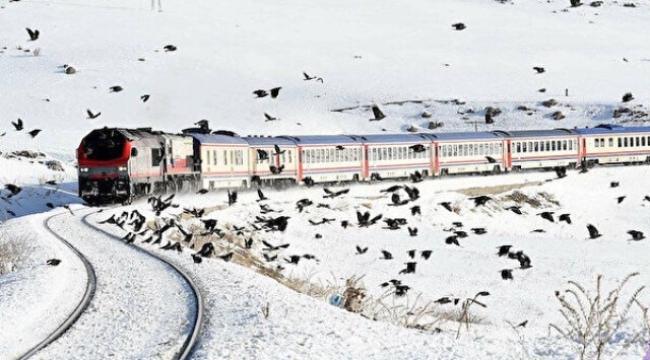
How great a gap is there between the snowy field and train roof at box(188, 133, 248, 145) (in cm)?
210

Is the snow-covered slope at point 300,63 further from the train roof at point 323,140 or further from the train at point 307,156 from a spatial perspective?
the train at point 307,156

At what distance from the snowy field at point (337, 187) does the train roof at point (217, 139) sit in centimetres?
210

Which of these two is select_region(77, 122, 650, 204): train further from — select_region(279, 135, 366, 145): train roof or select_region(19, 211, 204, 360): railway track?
select_region(19, 211, 204, 360): railway track

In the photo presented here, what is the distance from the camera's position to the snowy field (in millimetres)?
15094

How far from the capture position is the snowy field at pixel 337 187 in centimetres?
1509

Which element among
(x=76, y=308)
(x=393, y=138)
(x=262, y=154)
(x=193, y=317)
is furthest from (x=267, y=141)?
(x=193, y=317)

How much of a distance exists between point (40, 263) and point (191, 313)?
660 centimetres

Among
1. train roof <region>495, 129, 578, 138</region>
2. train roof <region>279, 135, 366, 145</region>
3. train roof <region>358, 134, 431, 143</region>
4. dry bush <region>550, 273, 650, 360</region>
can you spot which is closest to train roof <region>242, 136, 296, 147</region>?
train roof <region>279, 135, 366, 145</region>

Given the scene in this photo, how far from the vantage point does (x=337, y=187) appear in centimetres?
5031

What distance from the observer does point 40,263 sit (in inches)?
828

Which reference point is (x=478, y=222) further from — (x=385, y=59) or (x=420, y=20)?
(x=420, y=20)

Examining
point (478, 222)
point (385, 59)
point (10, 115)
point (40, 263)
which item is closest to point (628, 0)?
point (385, 59)

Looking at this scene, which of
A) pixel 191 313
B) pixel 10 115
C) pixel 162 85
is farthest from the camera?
pixel 162 85

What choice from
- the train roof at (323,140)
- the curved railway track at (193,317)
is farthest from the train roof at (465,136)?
the curved railway track at (193,317)
